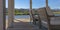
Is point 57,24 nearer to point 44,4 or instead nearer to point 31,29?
point 31,29

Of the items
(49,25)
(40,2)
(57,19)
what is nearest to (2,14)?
(49,25)

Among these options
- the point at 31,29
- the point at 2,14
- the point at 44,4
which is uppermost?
the point at 44,4

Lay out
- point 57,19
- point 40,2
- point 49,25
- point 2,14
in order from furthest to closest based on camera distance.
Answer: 1. point 40,2
2. point 57,19
3. point 49,25
4. point 2,14

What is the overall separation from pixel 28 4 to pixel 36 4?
Answer: 13.9 inches

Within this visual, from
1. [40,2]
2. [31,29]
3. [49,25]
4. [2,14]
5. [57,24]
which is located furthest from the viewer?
[40,2]

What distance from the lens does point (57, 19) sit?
2.81 meters

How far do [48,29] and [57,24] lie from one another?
1.02 ft

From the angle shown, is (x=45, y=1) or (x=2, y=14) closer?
(x=2, y=14)

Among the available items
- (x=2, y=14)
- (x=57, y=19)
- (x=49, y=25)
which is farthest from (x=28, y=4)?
(x=2, y=14)

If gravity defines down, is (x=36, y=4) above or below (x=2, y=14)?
above

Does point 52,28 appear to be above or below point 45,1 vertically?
below

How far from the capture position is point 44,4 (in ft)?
16.4

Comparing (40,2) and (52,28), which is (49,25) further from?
(40,2)

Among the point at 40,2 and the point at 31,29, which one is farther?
the point at 40,2
